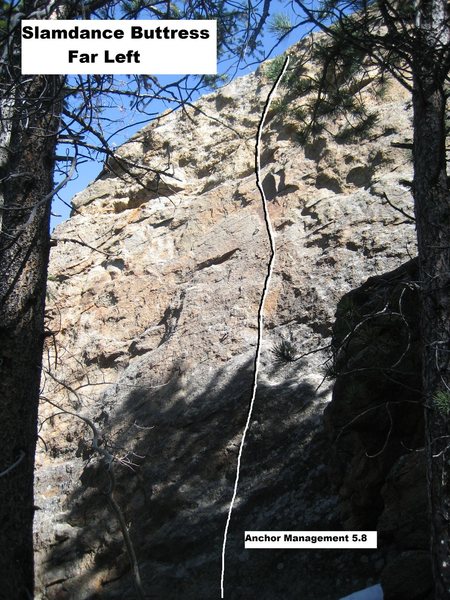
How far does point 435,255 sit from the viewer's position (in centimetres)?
425

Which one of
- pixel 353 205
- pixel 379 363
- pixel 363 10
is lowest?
pixel 379 363

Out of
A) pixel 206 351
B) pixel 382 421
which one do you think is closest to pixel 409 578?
pixel 382 421

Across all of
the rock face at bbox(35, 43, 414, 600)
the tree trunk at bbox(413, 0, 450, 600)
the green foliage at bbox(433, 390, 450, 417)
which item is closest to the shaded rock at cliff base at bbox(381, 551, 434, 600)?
the tree trunk at bbox(413, 0, 450, 600)

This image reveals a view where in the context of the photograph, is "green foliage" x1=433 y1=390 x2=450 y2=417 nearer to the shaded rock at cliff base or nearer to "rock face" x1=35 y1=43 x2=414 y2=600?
the shaded rock at cliff base

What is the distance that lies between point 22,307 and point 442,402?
254 centimetres

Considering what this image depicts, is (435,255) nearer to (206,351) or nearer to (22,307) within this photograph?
(22,307)

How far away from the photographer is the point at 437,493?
3865 mm

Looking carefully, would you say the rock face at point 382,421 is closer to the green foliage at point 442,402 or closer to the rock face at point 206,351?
the rock face at point 206,351

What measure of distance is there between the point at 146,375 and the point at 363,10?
16.4ft

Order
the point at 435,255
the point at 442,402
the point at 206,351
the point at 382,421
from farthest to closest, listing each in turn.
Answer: the point at 206,351, the point at 382,421, the point at 435,255, the point at 442,402

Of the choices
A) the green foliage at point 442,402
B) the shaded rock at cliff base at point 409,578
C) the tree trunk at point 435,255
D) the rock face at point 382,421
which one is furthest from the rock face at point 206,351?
the green foliage at point 442,402

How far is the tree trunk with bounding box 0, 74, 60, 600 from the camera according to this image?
4.46 m

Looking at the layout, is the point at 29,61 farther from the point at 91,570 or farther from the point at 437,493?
the point at 91,570

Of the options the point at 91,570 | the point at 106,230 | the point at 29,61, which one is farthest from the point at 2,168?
the point at 106,230
